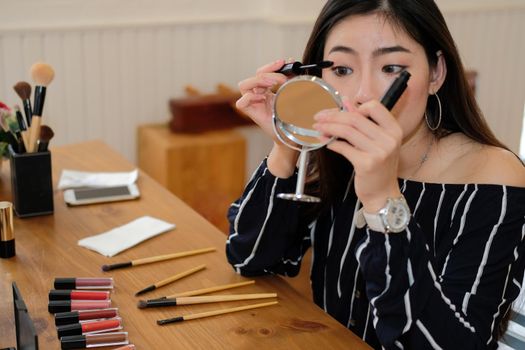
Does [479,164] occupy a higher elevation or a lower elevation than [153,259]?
higher

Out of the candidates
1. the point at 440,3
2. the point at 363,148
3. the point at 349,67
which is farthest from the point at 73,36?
the point at 363,148

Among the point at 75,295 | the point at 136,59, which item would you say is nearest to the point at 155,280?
the point at 75,295

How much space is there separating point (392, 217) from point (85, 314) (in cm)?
50

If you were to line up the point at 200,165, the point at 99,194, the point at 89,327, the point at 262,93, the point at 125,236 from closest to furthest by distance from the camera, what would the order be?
the point at 89,327 → the point at 262,93 → the point at 125,236 → the point at 99,194 → the point at 200,165

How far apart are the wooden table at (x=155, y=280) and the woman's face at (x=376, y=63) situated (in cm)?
37

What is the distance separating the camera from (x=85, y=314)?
3.64 feet

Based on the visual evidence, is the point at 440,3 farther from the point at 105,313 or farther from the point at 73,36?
the point at 105,313

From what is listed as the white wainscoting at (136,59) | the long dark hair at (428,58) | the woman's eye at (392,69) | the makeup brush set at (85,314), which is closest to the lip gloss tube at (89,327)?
the makeup brush set at (85,314)

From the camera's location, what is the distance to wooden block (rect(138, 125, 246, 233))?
9.71ft

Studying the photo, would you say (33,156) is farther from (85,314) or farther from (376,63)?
(376,63)

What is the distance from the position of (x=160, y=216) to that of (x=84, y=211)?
0.18m

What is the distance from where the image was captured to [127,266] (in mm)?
1312

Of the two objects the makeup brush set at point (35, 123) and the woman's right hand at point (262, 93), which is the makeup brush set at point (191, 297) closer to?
the woman's right hand at point (262, 93)

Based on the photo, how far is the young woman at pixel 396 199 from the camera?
1.02m
